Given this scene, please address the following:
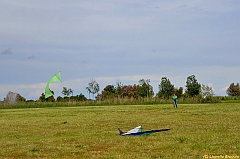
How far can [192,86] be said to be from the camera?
64812 millimetres

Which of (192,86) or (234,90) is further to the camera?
(234,90)

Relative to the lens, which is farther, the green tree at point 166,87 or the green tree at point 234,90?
the green tree at point 234,90

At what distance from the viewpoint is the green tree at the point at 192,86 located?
6415 centimetres

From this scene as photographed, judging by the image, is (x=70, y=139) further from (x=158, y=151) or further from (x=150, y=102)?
(x=150, y=102)

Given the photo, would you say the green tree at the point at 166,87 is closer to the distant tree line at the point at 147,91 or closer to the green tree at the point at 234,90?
the distant tree line at the point at 147,91

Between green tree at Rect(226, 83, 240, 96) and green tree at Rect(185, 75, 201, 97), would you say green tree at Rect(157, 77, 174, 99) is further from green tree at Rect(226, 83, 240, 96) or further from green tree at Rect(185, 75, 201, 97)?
green tree at Rect(226, 83, 240, 96)

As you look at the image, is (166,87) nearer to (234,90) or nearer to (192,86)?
(192,86)

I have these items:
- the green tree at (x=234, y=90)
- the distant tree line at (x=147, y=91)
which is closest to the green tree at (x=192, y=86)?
the distant tree line at (x=147, y=91)

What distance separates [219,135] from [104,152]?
4.25 metres

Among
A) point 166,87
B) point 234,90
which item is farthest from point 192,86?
point 234,90

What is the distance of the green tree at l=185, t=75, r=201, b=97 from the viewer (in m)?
64.2

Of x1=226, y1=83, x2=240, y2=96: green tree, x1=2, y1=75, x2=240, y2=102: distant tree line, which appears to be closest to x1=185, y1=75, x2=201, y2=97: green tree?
x1=2, y1=75, x2=240, y2=102: distant tree line

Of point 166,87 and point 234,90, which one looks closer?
point 166,87

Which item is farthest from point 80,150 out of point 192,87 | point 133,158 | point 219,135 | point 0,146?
point 192,87
